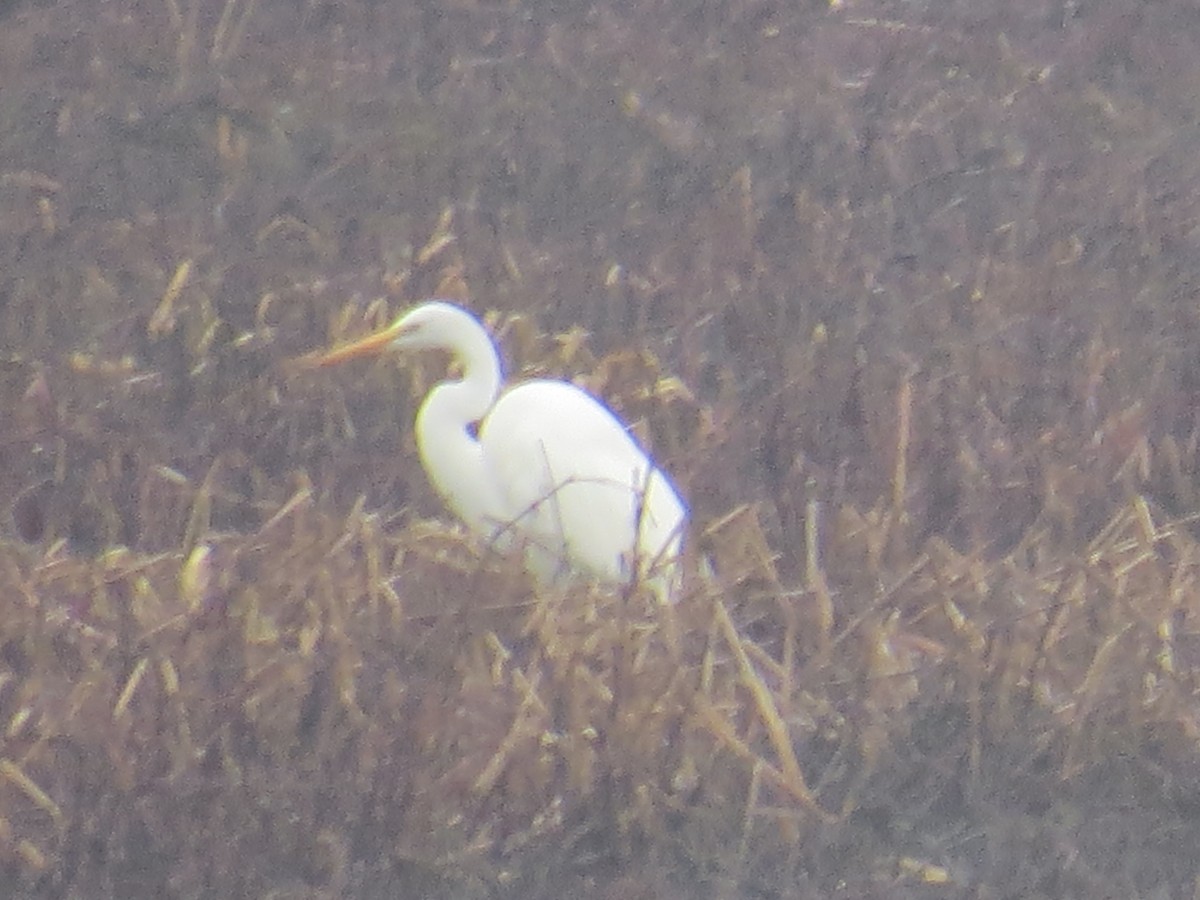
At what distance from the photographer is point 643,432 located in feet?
15.9

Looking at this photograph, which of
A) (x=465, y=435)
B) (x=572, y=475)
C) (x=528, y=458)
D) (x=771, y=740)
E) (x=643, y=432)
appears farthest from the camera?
(x=643, y=432)

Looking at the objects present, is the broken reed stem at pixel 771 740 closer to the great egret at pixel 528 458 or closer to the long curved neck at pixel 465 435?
the great egret at pixel 528 458

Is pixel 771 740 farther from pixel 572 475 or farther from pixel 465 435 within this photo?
pixel 465 435

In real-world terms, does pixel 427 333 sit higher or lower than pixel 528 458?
higher

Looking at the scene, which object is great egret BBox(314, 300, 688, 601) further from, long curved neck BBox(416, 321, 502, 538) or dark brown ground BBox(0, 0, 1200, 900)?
dark brown ground BBox(0, 0, 1200, 900)

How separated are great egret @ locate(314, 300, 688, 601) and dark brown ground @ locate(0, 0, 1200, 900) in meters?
0.16

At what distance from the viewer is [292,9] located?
801cm

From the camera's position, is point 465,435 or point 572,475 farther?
point 465,435

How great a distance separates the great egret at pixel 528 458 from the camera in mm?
4273

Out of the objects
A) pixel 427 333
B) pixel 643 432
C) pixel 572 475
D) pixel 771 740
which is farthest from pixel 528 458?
pixel 771 740

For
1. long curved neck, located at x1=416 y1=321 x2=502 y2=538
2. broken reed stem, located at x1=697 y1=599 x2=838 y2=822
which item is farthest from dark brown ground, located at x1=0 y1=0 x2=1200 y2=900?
long curved neck, located at x1=416 y1=321 x2=502 y2=538

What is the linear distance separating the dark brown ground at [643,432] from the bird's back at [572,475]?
18 centimetres

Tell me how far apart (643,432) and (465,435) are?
0.52 metres

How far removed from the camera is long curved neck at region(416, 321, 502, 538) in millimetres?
4457
